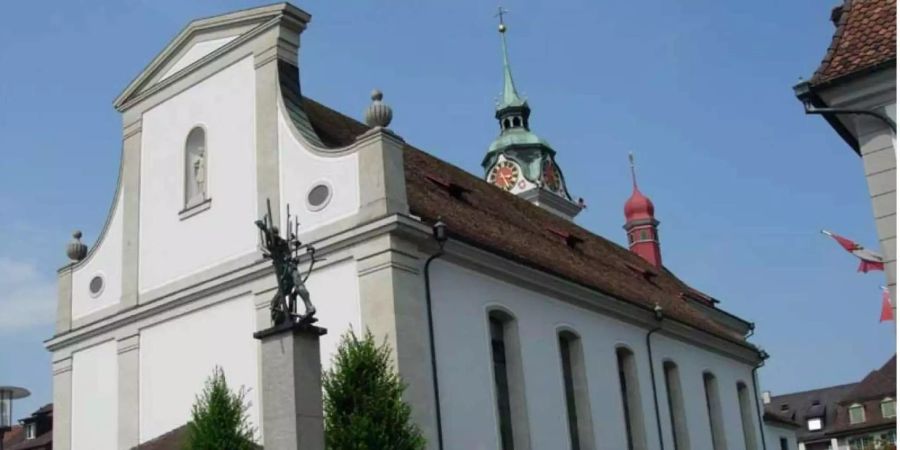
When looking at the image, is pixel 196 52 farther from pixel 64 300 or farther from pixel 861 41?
pixel 861 41

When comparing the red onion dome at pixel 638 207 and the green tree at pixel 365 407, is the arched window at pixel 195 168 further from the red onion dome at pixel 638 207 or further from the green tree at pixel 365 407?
the red onion dome at pixel 638 207

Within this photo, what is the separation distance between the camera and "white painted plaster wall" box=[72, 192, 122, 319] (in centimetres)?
2423

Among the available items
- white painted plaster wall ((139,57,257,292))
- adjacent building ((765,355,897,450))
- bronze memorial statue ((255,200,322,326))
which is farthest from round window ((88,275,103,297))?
adjacent building ((765,355,897,450))

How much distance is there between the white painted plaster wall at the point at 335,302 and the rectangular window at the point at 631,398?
8678 millimetres

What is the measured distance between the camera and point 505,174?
4919 centimetres

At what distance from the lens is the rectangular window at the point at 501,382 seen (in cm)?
2178

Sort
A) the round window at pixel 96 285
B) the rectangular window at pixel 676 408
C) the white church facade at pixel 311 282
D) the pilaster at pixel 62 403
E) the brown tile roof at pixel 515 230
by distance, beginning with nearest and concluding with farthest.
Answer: the white church facade at pixel 311 282
the brown tile roof at pixel 515 230
the pilaster at pixel 62 403
the round window at pixel 96 285
the rectangular window at pixel 676 408

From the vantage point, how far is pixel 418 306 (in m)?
19.8

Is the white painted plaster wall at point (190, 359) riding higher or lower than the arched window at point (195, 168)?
lower

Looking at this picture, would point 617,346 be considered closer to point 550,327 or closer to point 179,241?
point 550,327

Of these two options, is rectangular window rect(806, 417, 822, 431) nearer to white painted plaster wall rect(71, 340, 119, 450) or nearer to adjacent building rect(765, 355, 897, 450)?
A: adjacent building rect(765, 355, 897, 450)

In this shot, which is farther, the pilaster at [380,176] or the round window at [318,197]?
the round window at [318,197]

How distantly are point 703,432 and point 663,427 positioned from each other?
280 cm

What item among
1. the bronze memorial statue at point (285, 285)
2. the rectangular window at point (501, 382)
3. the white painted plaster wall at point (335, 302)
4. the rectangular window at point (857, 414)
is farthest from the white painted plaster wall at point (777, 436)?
the rectangular window at point (857, 414)
